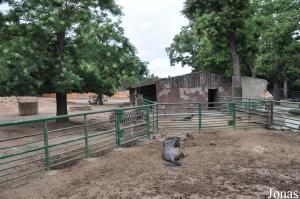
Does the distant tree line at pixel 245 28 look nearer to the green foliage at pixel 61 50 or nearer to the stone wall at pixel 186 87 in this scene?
the stone wall at pixel 186 87

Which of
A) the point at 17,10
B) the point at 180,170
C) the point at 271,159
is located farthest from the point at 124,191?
the point at 17,10

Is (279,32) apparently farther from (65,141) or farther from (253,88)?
(65,141)

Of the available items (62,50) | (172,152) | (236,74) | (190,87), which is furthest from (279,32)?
(172,152)

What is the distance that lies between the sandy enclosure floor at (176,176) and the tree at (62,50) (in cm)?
974

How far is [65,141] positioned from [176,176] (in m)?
2.75

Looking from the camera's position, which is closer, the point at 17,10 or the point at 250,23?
the point at 17,10

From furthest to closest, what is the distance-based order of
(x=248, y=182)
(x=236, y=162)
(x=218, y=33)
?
(x=218, y=33) → (x=236, y=162) → (x=248, y=182)

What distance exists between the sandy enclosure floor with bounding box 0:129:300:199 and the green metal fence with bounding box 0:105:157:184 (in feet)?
1.33

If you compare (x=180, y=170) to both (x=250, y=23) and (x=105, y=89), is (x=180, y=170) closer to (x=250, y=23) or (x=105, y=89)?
(x=105, y=89)

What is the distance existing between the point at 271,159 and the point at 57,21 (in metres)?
13.0

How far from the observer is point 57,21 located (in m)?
17.5

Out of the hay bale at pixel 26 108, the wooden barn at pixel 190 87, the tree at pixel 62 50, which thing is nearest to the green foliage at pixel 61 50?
the tree at pixel 62 50

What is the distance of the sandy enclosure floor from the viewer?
5.84 m

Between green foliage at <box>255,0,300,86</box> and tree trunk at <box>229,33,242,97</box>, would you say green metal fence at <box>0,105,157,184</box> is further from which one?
green foliage at <box>255,0,300,86</box>
